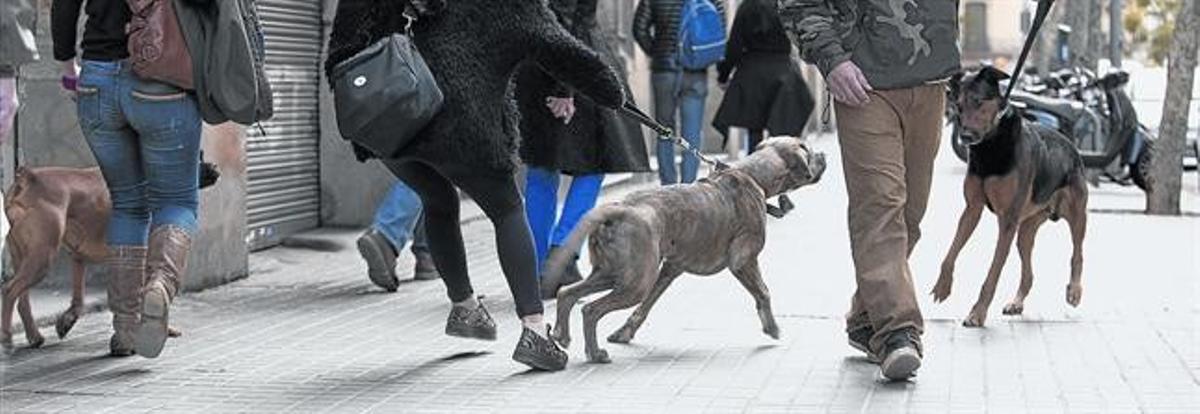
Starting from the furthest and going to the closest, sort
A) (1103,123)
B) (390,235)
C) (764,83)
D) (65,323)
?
(1103,123) → (764,83) → (390,235) → (65,323)

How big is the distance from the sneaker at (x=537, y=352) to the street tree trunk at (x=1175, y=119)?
38.8 feet

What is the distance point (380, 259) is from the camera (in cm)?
991

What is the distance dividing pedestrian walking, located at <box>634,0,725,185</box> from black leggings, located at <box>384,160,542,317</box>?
7.29m

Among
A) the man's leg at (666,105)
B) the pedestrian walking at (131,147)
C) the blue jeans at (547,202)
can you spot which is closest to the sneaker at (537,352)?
the pedestrian walking at (131,147)

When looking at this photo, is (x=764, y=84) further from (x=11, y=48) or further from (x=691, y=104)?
(x=11, y=48)

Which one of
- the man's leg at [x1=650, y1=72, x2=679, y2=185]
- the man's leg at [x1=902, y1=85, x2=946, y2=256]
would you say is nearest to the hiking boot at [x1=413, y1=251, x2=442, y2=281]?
the man's leg at [x1=902, y1=85, x2=946, y2=256]

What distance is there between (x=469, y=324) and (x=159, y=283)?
44.9 inches

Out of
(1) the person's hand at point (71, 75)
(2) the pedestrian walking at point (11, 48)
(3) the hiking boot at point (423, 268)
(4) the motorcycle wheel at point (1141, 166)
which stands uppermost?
(2) the pedestrian walking at point (11, 48)

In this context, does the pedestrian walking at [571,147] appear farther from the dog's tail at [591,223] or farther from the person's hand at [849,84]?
the person's hand at [849,84]

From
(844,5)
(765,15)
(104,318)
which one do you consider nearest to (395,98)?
(844,5)

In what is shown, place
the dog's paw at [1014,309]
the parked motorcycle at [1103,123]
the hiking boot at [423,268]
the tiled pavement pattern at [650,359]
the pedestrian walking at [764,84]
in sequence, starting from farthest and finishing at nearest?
the parked motorcycle at [1103,123]
the pedestrian walking at [764,84]
the hiking boot at [423,268]
the dog's paw at [1014,309]
the tiled pavement pattern at [650,359]

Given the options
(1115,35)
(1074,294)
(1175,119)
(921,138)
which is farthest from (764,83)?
(1115,35)

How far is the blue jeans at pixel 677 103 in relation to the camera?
15.4 meters

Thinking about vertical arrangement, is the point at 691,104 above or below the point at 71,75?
below
